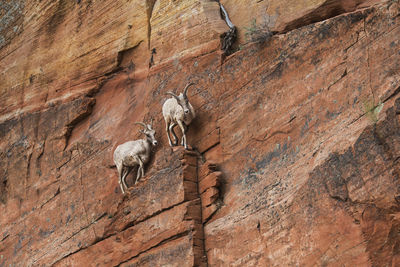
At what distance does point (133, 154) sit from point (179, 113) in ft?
5.72

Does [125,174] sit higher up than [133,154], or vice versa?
[133,154]

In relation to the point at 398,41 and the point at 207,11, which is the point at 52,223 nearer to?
the point at 207,11

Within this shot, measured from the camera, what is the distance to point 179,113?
17.2 metres

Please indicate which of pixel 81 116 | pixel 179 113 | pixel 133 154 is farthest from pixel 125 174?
pixel 81 116

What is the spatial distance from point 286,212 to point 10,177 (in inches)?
439

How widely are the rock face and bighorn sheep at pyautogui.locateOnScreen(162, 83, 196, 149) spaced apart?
0.34 meters

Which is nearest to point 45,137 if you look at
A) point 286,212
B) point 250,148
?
point 250,148

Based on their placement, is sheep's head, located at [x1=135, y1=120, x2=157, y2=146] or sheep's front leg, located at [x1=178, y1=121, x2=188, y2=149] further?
sheep's head, located at [x1=135, y1=120, x2=157, y2=146]

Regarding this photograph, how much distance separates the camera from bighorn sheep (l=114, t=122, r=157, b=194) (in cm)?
1806

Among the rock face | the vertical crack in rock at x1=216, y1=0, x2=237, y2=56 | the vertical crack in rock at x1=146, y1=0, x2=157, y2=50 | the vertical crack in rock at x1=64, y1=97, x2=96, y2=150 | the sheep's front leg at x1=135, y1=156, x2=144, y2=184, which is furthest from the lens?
the vertical crack in rock at x1=64, y1=97, x2=96, y2=150

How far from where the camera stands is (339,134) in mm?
14039

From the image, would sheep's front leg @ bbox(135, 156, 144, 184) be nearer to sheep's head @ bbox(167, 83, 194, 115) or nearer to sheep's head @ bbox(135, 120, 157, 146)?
sheep's head @ bbox(135, 120, 157, 146)

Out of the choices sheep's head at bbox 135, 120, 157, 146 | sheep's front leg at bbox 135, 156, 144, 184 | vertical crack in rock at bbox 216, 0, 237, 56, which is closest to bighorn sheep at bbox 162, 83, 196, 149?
sheep's head at bbox 135, 120, 157, 146

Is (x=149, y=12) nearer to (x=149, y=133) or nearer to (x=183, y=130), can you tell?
(x=149, y=133)
